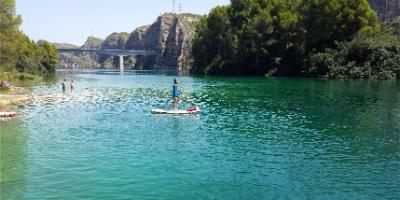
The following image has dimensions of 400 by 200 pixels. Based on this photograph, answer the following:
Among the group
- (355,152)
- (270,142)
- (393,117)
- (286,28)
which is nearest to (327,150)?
(355,152)

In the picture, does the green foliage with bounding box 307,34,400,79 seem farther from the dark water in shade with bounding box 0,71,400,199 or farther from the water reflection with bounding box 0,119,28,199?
the water reflection with bounding box 0,119,28,199

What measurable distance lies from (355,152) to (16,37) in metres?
78.5

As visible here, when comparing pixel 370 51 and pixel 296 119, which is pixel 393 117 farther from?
pixel 370 51

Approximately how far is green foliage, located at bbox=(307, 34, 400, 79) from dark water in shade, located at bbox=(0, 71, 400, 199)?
63.7 metres

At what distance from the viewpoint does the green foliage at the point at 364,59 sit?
10138cm

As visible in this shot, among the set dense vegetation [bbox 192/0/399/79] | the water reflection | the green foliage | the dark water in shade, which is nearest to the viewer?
the water reflection

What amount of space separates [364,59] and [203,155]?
90982 millimetres

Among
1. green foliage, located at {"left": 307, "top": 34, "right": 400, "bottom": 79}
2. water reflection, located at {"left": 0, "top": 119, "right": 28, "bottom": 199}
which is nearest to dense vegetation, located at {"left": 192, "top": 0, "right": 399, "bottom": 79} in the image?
green foliage, located at {"left": 307, "top": 34, "right": 400, "bottom": 79}

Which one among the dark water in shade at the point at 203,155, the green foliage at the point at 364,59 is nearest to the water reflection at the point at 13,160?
the dark water in shade at the point at 203,155

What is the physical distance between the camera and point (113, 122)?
36281 millimetres

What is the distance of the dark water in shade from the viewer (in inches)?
727

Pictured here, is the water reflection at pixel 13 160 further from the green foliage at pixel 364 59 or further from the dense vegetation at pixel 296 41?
the dense vegetation at pixel 296 41

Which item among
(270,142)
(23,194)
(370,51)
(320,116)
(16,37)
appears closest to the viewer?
(23,194)

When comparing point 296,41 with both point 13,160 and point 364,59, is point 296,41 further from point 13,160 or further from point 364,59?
point 13,160
